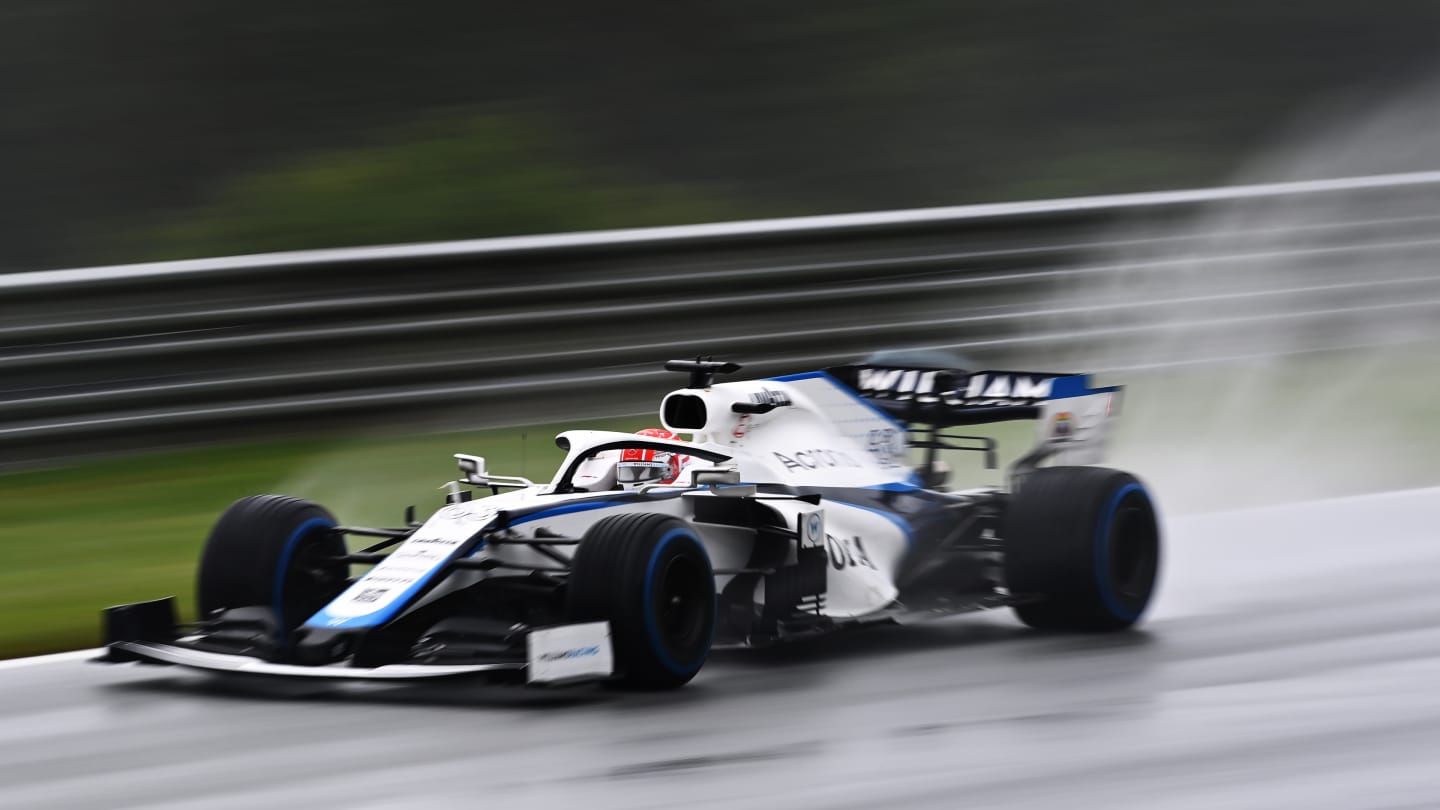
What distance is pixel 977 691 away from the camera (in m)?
6.56

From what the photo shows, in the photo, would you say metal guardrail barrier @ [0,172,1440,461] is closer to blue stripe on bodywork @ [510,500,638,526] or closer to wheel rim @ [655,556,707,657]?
blue stripe on bodywork @ [510,500,638,526]

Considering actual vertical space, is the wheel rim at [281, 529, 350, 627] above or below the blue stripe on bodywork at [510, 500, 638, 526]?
below

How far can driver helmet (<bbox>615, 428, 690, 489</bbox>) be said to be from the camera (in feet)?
24.3

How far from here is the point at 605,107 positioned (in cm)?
1695

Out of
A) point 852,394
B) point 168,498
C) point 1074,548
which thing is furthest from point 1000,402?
point 168,498

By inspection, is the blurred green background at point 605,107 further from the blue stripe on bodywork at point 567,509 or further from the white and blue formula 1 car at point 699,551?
the blue stripe on bodywork at point 567,509

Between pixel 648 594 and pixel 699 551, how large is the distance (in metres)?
0.40

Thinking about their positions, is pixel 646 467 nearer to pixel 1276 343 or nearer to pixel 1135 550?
pixel 1135 550

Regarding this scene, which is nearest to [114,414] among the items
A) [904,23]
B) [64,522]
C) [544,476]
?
[64,522]

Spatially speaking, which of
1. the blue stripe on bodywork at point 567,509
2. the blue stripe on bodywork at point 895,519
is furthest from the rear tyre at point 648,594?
the blue stripe on bodywork at point 895,519

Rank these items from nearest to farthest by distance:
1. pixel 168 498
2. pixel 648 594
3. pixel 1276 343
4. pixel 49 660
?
pixel 648 594 → pixel 49 660 → pixel 168 498 → pixel 1276 343

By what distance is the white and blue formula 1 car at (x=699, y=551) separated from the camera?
625cm

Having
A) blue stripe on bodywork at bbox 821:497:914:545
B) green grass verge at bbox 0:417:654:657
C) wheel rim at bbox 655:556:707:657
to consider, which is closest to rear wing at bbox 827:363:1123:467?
blue stripe on bodywork at bbox 821:497:914:545

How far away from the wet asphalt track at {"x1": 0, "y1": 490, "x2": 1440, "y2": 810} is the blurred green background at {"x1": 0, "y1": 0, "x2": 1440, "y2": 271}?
8.27 meters
